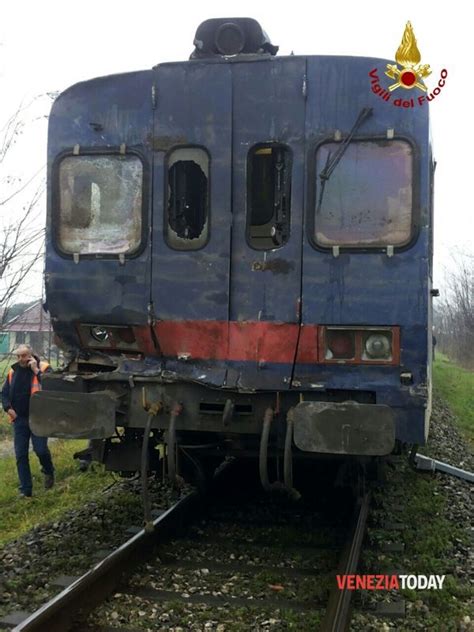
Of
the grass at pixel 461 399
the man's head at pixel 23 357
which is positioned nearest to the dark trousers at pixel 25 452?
the man's head at pixel 23 357

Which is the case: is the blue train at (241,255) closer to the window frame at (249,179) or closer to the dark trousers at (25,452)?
the window frame at (249,179)

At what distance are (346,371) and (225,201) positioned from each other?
1.48 metres

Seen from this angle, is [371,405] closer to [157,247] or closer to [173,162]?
[157,247]

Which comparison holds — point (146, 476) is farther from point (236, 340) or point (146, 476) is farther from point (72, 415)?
point (236, 340)

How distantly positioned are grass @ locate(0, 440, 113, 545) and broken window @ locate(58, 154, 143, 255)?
2513 millimetres

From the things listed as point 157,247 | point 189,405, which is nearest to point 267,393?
point 189,405

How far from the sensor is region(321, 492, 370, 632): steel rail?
385cm

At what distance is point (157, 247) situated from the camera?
520 centimetres

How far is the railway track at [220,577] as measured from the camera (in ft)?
13.3

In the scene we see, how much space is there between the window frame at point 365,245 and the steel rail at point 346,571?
6.81 feet

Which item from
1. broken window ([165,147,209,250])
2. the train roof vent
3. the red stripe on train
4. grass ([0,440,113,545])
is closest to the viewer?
Result: the red stripe on train

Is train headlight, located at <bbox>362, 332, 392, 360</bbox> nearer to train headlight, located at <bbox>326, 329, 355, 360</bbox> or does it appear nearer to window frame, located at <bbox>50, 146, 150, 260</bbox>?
train headlight, located at <bbox>326, 329, 355, 360</bbox>

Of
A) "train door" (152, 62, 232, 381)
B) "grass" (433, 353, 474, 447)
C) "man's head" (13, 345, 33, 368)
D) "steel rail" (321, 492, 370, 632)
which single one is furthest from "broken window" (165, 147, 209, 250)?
"grass" (433, 353, 474, 447)

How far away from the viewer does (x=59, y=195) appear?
5.38 meters
